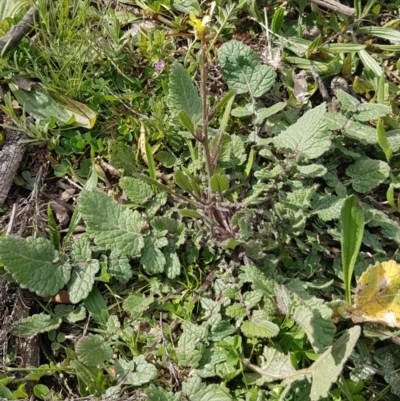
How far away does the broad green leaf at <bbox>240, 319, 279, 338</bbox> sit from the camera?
1983 mm

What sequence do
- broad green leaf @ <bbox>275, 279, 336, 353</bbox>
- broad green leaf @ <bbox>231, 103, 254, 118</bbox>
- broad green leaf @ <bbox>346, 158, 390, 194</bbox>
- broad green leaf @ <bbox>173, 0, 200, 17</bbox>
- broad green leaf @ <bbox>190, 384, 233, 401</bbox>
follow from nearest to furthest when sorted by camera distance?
broad green leaf @ <bbox>275, 279, 336, 353</bbox> < broad green leaf @ <bbox>190, 384, 233, 401</bbox> < broad green leaf @ <bbox>346, 158, 390, 194</bbox> < broad green leaf @ <bbox>231, 103, 254, 118</bbox> < broad green leaf @ <bbox>173, 0, 200, 17</bbox>

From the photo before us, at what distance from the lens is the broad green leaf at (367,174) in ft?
7.70

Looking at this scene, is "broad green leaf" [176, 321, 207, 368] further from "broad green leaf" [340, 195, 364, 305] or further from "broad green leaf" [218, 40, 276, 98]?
"broad green leaf" [218, 40, 276, 98]

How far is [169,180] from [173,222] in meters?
0.30

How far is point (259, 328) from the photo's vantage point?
202cm

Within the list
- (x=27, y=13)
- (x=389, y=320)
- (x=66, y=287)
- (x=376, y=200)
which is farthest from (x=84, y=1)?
(x=389, y=320)

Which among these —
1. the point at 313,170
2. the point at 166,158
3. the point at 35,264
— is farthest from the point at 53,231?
the point at 313,170

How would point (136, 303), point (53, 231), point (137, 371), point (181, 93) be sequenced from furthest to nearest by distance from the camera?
point (181, 93), point (53, 231), point (136, 303), point (137, 371)

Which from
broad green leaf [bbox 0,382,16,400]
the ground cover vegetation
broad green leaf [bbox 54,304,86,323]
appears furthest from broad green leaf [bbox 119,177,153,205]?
broad green leaf [bbox 0,382,16,400]

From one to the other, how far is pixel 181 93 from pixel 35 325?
44.1 inches

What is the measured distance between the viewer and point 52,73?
8.35 ft

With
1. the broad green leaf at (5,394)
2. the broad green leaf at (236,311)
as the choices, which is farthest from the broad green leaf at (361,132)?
the broad green leaf at (5,394)

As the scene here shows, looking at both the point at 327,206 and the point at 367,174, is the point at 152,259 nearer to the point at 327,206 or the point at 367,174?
the point at 327,206

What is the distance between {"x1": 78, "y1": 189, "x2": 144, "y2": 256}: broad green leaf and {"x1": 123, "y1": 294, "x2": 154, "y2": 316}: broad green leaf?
18cm
